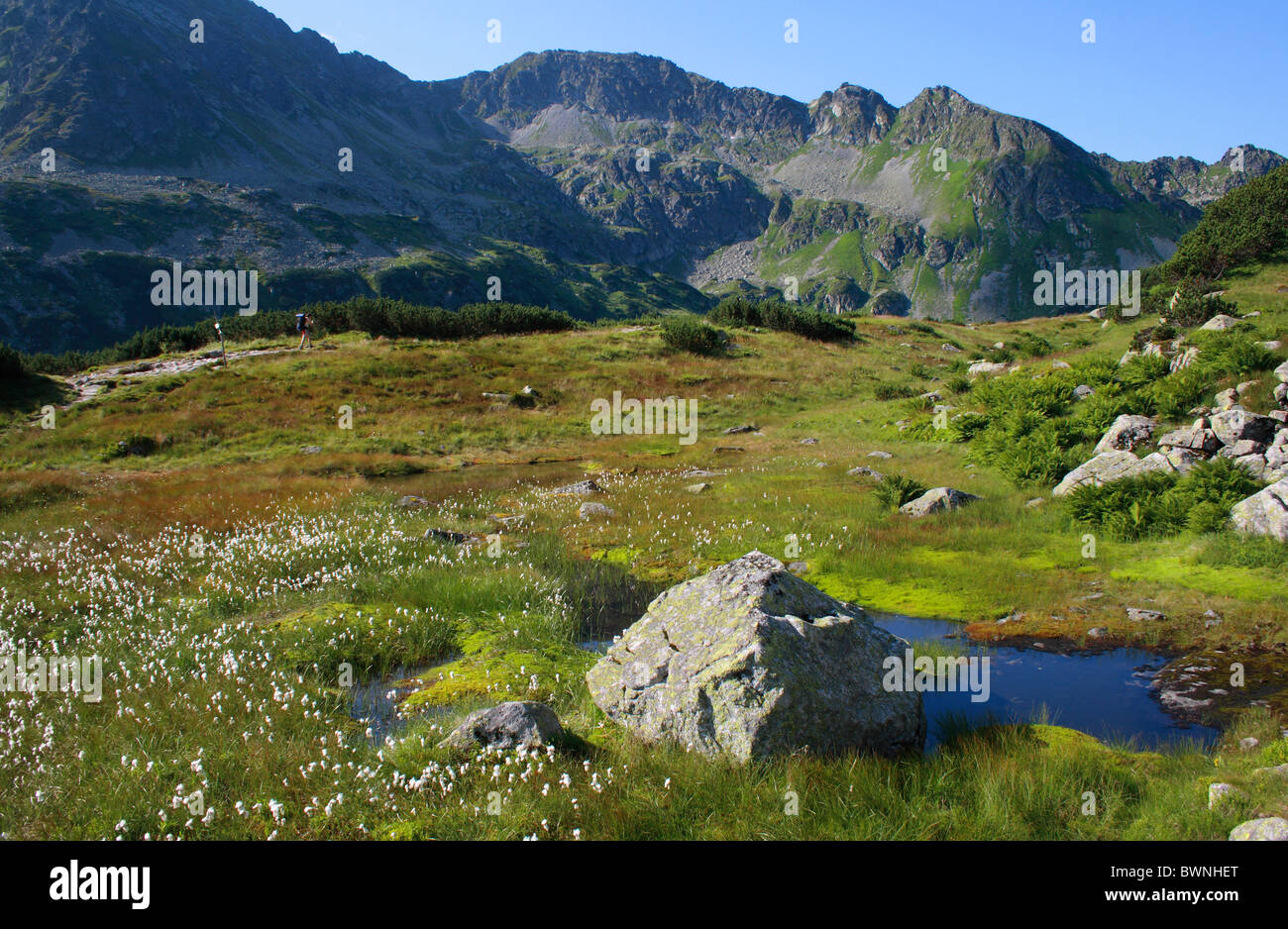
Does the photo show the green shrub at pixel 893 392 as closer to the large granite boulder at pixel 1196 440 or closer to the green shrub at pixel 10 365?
the large granite boulder at pixel 1196 440

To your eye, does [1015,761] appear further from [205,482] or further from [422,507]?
[205,482]

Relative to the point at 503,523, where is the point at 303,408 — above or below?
above

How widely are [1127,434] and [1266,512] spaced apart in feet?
18.4

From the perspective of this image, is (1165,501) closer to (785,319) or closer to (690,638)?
(690,638)

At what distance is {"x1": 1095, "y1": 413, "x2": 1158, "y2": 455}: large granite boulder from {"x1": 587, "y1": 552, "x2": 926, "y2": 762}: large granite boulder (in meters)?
14.2

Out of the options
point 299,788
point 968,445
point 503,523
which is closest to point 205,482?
point 503,523

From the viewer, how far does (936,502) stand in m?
17.6

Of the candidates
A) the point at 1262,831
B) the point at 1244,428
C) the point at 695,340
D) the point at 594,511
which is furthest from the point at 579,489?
the point at 695,340

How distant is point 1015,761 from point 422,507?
56.1 feet

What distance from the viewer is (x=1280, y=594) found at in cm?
1092

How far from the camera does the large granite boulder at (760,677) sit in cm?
664

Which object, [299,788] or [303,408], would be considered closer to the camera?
[299,788]

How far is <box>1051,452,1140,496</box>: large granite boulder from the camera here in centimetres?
1617

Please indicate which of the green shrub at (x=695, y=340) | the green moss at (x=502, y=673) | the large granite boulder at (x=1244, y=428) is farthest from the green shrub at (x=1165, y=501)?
the green shrub at (x=695, y=340)
